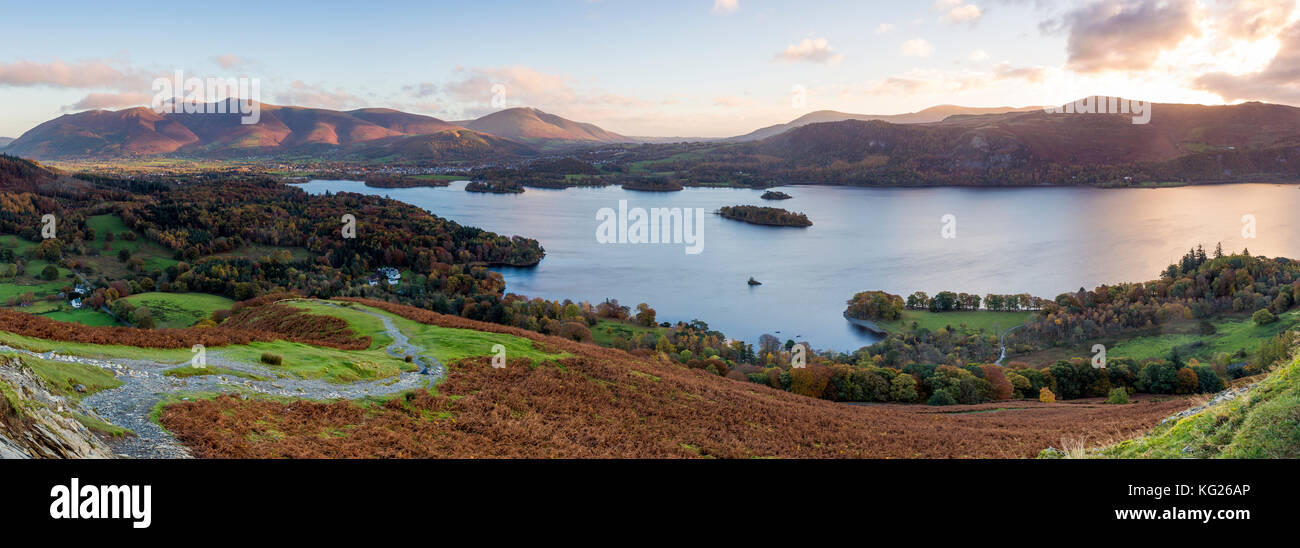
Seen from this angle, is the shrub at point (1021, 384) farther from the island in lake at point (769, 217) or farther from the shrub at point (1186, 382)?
the island in lake at point (769, 217)

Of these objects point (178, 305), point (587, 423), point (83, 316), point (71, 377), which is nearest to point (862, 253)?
point (178, 305)

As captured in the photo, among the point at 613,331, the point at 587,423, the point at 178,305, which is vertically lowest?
the point at 613,331

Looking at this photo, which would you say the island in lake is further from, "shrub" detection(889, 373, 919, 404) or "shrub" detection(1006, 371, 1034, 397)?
"shrub" detection(889, 373, 919, 404)

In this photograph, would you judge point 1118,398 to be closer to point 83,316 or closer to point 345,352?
point 345,352

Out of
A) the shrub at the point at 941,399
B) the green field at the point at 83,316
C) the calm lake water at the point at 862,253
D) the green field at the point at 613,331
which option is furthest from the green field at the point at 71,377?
the calm lake water at the point at 862,253
